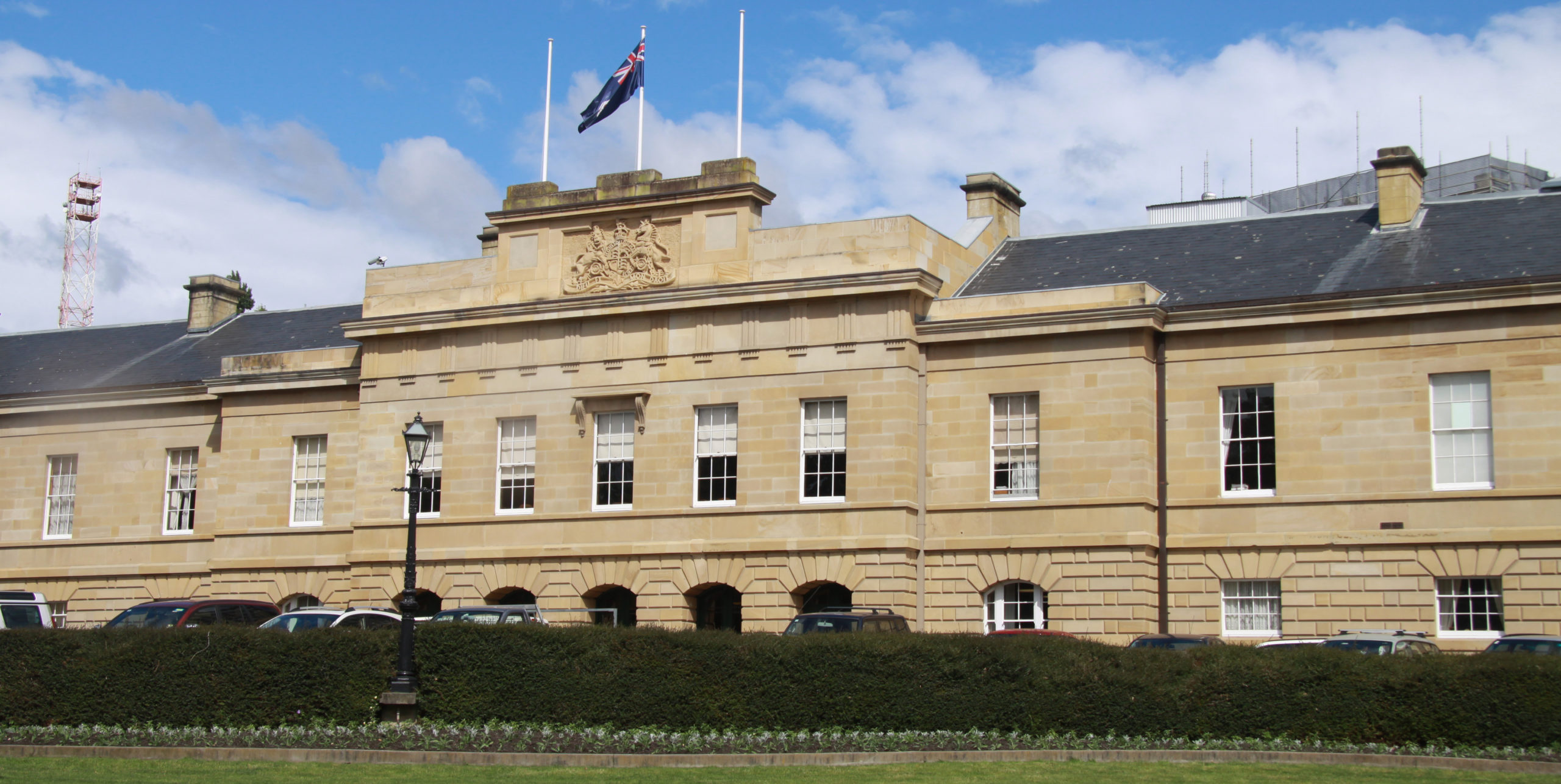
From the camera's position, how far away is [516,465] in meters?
38.0

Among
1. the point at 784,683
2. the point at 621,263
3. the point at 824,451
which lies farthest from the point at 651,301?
the point at 784,683

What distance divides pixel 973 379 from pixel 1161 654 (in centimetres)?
1271

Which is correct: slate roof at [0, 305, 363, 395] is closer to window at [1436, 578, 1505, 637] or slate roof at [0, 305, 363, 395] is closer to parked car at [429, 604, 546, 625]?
parked car at [429, 604, 546, 625]

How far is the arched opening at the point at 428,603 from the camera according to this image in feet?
126

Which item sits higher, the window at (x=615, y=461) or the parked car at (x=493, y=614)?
the window at (x=615, y=461)

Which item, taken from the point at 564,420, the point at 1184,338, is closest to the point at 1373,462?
the point at 1184,338

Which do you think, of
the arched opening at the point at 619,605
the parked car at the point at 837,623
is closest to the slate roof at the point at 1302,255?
the parked car at the point at 837,623

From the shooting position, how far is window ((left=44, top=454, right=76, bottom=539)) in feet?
148

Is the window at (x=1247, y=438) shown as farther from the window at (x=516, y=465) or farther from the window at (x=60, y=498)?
the window at (x=60, y=498)

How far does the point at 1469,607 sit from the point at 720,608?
610 inches

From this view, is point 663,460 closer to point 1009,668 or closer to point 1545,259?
point 1009,668

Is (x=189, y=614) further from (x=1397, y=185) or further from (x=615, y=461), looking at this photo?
(x=1397, y=185)

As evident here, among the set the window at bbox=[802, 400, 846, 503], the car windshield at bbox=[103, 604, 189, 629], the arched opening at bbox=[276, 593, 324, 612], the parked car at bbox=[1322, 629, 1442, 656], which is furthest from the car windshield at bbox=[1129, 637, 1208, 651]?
the arched opening at bbox=[276, 593, 324, 612]

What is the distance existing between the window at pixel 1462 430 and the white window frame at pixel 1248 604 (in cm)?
365
